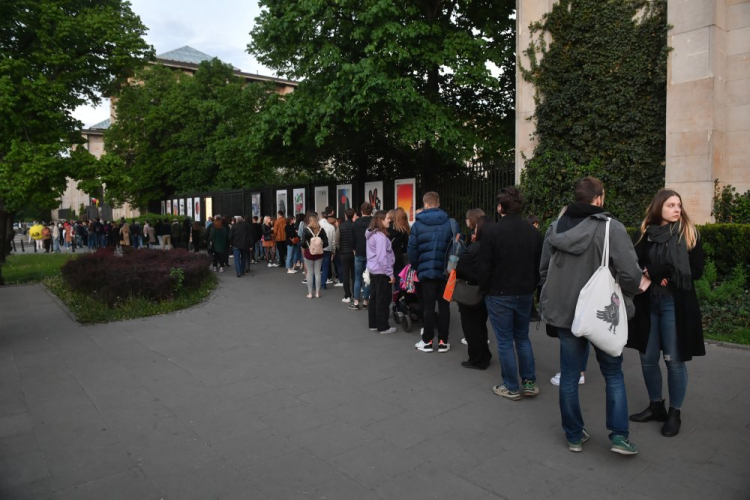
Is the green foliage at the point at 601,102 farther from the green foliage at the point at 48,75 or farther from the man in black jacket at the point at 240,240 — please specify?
the green foliage at the point at 48,75

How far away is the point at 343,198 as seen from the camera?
18.6 metres

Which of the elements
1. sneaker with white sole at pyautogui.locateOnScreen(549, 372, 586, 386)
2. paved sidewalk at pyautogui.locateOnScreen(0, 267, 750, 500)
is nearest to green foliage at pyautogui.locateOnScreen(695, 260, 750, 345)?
paved sidewalk at pyautogui.locateOnScreen(0, 267, 750, 500)

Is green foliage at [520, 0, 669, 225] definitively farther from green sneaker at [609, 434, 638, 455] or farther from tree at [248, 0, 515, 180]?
green sneaker at [609, 434, 638, 455]

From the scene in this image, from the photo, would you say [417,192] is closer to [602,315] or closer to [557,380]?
[557,380]

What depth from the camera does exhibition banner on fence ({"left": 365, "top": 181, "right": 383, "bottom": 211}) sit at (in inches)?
655

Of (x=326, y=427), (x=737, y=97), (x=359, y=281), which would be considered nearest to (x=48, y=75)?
(x=359, y=281)

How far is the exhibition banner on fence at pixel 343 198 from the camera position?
18.3 meters

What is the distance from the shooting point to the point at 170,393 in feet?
18.2

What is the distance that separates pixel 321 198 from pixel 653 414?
1600 cm

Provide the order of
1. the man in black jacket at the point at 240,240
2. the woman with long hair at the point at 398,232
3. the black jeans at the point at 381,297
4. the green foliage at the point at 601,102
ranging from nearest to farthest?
the black jeans at the point at 381,297 < the woman with long hair at the point at 398,232 < the green foliage at the point at 601,102 < the man in black jacket at the point at 240,240

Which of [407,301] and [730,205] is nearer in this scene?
[407,301]

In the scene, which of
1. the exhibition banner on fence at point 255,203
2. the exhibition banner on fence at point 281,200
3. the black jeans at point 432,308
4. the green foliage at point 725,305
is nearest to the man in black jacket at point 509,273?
the black jeans at point 432,308

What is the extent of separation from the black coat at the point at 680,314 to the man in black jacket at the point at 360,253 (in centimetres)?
597

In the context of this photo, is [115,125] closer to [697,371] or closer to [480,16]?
[480,16]
